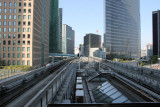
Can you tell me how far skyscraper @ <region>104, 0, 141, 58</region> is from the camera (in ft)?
395

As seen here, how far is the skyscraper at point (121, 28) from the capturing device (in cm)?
12038

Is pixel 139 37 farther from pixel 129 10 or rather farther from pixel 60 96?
pixel 60 96

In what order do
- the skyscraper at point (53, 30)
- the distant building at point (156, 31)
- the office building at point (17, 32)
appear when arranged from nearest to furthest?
the office building at point (17, 32) < the skyscraper at point (53, 30) < the distant building at point (156, 31)

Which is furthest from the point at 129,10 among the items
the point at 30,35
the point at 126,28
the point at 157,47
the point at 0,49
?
the point at 0,49

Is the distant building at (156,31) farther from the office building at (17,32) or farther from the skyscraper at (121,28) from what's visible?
the office building at (17,32)

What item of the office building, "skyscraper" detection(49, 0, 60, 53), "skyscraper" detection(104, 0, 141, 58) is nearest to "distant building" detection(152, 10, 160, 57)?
"skyscraper" detection(104, 0, 141, 58)

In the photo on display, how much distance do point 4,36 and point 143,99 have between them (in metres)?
53.4

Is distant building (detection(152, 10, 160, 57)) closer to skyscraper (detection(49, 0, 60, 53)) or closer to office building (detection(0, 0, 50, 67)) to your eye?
skyscraper (detection(49, 0, 60, 53))

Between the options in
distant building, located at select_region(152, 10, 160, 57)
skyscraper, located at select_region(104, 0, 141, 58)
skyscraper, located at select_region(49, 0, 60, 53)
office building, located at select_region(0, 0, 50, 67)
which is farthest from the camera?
distant building, located at select_region(152, 10, 160, 57)

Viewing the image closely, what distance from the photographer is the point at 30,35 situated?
51844 mm

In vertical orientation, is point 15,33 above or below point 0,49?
above

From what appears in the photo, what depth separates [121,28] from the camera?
5167 inches

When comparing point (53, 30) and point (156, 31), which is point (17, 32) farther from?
point (156, 31)

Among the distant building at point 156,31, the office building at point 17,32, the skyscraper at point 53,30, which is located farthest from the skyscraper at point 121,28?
the office building at point 17,32
